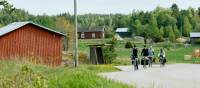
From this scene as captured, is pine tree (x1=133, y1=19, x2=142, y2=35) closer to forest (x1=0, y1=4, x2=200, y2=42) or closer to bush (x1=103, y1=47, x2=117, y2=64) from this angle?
forest (x1=0, y1=4, x2=200, y2=42)

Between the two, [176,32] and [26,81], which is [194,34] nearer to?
[176,32]

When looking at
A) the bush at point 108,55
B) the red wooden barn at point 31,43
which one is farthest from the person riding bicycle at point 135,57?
the bush at point 108,55

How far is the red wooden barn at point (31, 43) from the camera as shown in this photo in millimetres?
36438

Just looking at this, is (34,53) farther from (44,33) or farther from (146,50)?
(146,50)

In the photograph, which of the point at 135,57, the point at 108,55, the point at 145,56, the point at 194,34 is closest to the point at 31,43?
the point at 145,56

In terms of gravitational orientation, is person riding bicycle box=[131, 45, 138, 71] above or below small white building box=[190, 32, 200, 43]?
above

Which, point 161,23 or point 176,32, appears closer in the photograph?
point 176,32

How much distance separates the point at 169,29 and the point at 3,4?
11376 cm

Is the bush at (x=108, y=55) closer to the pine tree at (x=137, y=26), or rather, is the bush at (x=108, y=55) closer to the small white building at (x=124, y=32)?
the pine tree at (x=137, y=26)

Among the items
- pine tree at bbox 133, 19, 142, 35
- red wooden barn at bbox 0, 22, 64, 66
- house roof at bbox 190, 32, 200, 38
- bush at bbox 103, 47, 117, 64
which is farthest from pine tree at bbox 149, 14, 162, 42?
red wooden barn at bbox 0, 22, 64, 66

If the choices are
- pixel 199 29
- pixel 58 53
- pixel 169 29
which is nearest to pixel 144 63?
pixel 58 53

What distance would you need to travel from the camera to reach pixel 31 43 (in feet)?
123

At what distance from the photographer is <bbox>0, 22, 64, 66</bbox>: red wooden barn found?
36.4 m

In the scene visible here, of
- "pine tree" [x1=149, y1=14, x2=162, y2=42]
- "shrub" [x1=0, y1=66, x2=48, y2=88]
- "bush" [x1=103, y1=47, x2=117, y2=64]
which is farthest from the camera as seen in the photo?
"pine tree" [x1=149, y1=14, x2=162, y2=42]
